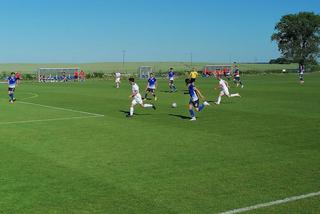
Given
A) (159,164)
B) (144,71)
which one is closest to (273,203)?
(159,164)

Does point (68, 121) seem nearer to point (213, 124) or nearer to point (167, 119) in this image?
point (167, 119)

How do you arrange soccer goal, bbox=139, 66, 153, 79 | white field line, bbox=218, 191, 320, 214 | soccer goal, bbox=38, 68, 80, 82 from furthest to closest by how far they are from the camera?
soccer goal, bbox=139, 66, 153, 79 < soccer goal, bbox=38, 68, 80, 82 < white field line, bbox=218, 191, 320, 214

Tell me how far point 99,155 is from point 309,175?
5.71 metres

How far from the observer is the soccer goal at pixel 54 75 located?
78.9 metres

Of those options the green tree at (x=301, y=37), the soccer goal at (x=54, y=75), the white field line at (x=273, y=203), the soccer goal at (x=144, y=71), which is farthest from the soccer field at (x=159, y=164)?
the green tree at (x=301, y=37)

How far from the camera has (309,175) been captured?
10781 millimetres

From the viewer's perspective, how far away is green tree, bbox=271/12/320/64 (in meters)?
127

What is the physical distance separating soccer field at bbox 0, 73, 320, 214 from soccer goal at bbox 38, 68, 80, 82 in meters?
58.2

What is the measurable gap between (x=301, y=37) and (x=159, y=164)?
12390 cm

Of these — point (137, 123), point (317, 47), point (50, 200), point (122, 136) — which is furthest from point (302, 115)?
point (317, 47)

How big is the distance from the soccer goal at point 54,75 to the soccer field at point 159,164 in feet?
191

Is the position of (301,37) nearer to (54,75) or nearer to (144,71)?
(144,71)

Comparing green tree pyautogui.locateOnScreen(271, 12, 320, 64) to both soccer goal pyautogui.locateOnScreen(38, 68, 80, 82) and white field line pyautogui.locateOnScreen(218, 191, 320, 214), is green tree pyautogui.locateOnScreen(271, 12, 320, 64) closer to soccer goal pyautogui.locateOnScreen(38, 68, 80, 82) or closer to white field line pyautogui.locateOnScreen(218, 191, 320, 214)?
soccer goal pyautogui.locateOnScreen(38, 68, 80, 82)

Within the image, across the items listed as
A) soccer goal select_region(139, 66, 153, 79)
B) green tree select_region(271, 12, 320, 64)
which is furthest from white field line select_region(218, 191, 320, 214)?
green tree select_region(271, 12, 320, 64)
